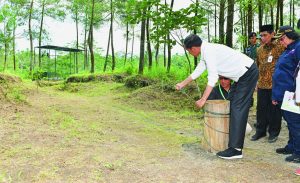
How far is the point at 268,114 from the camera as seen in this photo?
5.64 metres

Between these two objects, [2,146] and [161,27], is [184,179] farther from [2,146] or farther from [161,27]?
[161,27]

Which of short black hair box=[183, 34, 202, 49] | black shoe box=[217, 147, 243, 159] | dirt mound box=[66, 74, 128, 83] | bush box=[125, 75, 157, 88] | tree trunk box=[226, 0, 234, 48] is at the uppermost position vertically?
tree trunk box=[226, 0, 234, 48]

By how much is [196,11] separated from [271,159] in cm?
537

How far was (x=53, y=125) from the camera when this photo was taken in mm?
5812

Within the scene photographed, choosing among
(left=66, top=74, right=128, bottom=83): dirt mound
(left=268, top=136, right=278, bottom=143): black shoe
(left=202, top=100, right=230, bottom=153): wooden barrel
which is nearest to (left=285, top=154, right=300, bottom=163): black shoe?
(left=202, top=100, right=230, bottom=153): wooden barrel

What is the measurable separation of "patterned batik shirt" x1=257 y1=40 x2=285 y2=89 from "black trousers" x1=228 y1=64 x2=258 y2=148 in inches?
46.4

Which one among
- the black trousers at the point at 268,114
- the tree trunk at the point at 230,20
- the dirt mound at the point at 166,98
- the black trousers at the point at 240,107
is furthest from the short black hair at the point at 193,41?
the tree trunk at the point at 230,20

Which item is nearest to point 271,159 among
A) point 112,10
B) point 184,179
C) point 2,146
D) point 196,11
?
point 184,179

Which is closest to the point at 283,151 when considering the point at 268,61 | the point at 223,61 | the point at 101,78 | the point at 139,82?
the point at 268,61

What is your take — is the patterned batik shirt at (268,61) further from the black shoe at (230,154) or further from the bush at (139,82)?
the bush at (139,82)

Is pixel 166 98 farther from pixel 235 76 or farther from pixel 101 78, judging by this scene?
pixel 101 78

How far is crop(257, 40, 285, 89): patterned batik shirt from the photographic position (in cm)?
547

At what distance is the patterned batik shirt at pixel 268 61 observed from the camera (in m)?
5.47

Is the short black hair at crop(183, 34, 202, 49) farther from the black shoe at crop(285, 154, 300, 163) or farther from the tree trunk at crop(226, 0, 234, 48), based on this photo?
the tree trunk at crop(226, 0, 234, 48)
